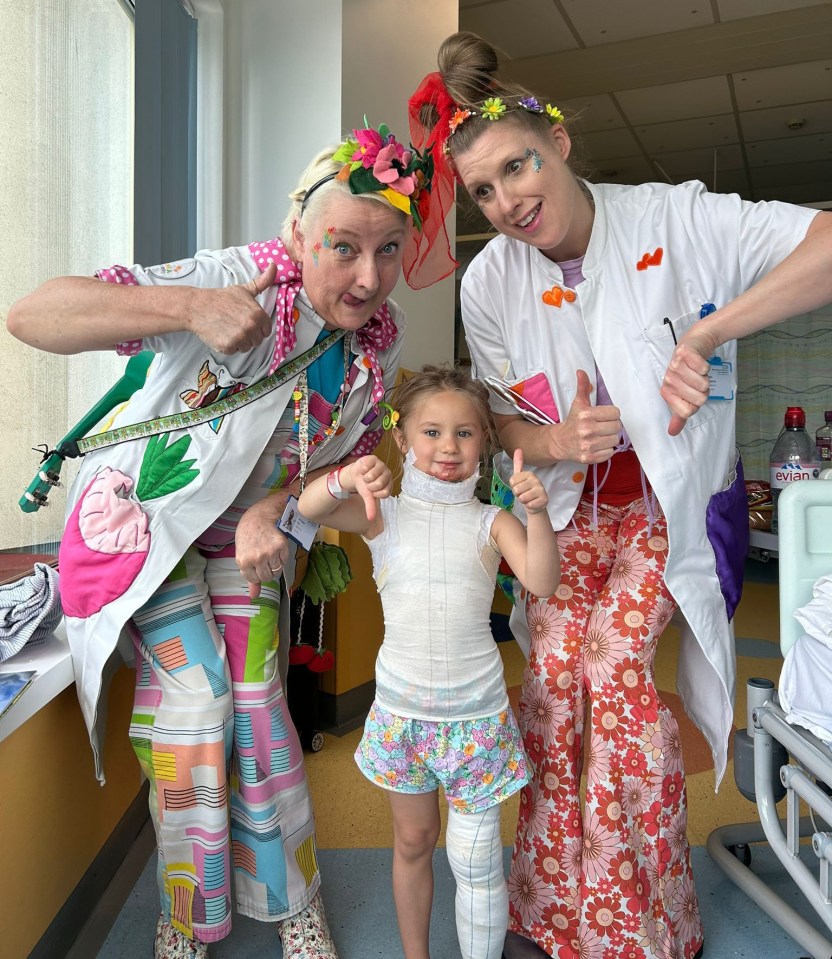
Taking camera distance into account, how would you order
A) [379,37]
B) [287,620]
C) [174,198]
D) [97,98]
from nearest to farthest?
[287,620]
[97,98]
[174,198]
[379,37]

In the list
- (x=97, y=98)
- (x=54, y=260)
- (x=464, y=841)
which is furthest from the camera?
(x=97, y=98)

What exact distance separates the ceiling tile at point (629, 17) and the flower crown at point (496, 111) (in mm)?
3459

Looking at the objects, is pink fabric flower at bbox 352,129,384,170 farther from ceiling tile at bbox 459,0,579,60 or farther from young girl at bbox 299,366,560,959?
ceiling tile at bbox 459,0,579,60

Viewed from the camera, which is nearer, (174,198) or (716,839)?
(716,839)

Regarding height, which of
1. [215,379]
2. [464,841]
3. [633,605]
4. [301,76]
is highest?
[301,76]

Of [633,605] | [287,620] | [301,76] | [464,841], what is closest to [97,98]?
[301,76]

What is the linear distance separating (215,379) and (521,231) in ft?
2.02

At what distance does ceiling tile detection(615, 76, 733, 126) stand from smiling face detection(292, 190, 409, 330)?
4834mm

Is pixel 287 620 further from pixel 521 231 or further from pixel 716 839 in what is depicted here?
pixel 716 839

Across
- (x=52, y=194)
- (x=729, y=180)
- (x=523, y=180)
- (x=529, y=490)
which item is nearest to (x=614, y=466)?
(x=529, y=490)

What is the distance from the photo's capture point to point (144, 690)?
4.61 feet

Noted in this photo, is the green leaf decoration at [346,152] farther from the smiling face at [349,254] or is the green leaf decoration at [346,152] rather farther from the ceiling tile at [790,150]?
the ceiling tile at [790,150]

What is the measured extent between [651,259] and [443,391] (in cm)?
45

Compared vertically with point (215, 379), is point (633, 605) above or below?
below
